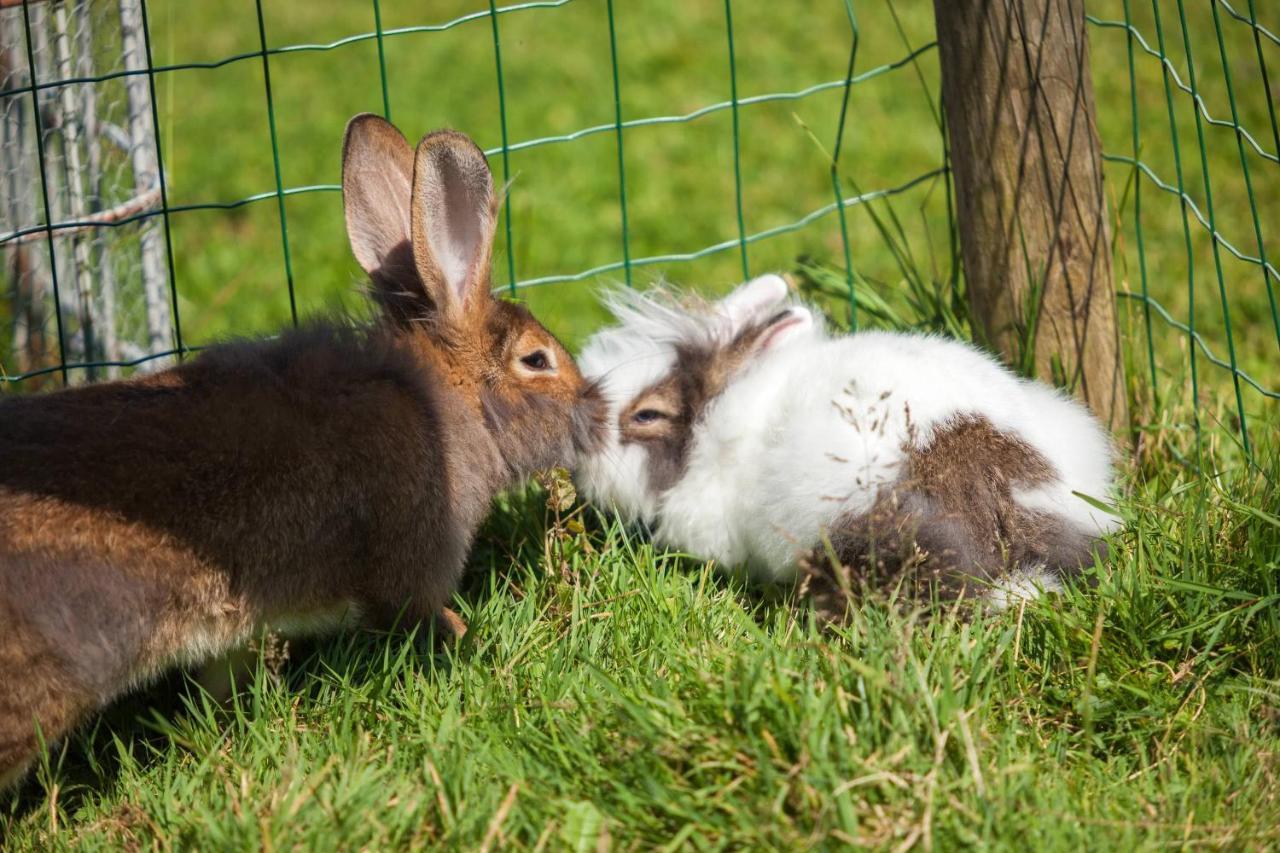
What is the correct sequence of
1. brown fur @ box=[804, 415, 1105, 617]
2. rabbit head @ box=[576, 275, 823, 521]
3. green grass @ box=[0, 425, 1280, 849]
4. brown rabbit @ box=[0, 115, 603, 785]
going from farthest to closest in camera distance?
rabbit head @ box=[576, 275, 823, 521]
brown fur @ box=[804, 415, 1105, 617]
brown rabbit @ box=[0, 115, 603, 785]
green grass @ box=[0, 425, 1280, 849]

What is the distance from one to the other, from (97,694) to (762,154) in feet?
16.1

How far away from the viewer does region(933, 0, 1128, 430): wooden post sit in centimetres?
345

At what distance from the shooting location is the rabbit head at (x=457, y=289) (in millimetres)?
3117

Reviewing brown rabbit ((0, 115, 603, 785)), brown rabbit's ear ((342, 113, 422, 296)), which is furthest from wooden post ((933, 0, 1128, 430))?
brown rabbit's ear ((342, 113, 422, 296))

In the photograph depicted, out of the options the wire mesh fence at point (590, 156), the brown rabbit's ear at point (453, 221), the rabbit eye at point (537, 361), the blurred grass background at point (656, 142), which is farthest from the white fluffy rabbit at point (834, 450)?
the blurred grass background at point (656, 142)

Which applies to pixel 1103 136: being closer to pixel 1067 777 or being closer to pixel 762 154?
pixel 762 154

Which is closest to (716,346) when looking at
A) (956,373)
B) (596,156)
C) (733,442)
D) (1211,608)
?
(733,442)

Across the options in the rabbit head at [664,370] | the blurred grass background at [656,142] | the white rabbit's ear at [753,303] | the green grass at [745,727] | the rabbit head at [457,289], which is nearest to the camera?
the green grass at [745,727]

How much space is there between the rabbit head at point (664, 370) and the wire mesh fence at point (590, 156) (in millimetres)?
242

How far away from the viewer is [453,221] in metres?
3.16

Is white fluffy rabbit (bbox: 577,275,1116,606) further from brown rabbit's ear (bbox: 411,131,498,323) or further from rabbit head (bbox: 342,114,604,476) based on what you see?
brown rabbit's ear (bbox: 411,131,498,323)

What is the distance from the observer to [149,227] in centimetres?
414

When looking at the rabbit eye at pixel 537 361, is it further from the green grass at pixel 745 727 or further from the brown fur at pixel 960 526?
the brown fur at pixel 960 526

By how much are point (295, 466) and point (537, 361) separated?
826 mm
